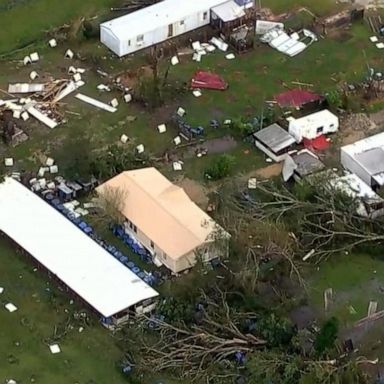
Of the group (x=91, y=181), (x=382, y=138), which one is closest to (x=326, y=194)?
(x=382, y=138)

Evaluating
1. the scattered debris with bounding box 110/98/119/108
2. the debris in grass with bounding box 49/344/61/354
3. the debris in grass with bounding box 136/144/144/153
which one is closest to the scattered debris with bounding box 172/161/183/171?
the debris in grass with bounding box 136/144/144/153

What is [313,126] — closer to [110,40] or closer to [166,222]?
[166,222]

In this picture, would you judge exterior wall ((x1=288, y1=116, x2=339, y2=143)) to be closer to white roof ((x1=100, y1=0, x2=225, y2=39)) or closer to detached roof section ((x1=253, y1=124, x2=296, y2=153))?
detached roof section ((x1=253, y1=124, x2=296, y2=153))

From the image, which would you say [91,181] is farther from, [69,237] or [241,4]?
[241,4]

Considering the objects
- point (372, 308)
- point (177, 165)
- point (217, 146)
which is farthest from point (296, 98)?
point (372, 308)

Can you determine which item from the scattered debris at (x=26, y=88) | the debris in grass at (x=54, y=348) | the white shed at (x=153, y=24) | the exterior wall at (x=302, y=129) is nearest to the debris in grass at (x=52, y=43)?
the white shed at (x=153, y=24)

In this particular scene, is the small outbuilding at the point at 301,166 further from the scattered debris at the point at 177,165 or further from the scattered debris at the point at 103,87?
the scattered debris at the point at 103,87
